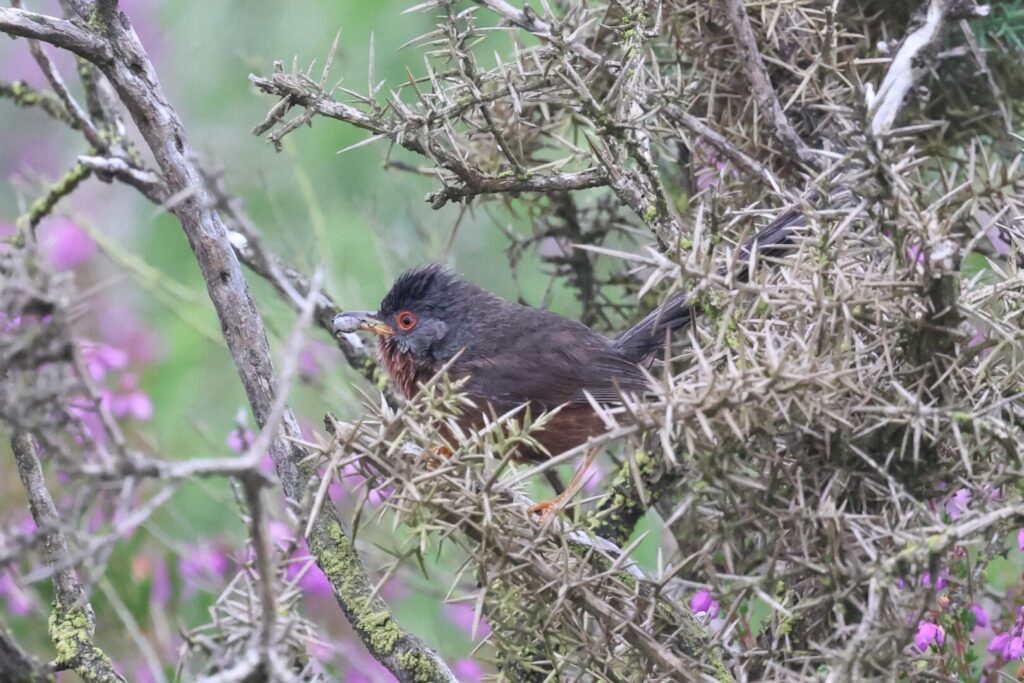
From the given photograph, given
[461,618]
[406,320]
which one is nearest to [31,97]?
[406,320]

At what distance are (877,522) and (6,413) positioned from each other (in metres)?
1.43

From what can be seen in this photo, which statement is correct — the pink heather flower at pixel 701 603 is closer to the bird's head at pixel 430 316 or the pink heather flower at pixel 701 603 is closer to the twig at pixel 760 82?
the twig at pixel 760 82

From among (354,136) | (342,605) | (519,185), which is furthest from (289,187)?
(342,605)

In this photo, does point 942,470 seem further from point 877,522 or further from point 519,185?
point 519,185

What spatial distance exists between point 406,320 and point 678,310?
1.28 m

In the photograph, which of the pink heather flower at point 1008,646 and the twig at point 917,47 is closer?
the pink heather flower at point 1008,646

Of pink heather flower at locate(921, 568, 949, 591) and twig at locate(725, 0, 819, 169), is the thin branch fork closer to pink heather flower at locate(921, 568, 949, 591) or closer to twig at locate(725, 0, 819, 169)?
twig at locate(725, 0, 819, 169)

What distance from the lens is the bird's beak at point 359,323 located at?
3455 mm

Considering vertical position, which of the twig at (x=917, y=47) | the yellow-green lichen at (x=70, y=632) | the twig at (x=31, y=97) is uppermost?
the twig at (x=31, y=97)

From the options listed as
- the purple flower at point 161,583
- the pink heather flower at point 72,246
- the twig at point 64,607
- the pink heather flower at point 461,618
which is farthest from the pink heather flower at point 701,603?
the pink heather flower at point 72,246

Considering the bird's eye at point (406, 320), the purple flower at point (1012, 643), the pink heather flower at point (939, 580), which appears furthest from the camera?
the bird's eye at point (406, 320)

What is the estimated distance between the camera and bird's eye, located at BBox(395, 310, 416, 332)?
4.04 meters

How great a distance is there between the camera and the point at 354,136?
657cm

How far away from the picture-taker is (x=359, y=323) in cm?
358
